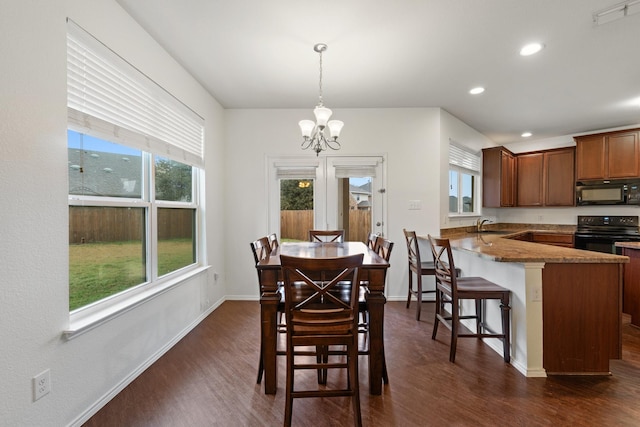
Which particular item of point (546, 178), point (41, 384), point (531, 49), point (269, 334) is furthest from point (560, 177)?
point (41, 384)

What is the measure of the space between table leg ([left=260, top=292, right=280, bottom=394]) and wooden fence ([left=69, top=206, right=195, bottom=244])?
1.22m

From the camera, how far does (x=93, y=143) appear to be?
186cm

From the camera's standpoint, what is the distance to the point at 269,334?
6.03 ft

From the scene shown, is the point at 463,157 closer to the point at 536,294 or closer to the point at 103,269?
the point at 536,294

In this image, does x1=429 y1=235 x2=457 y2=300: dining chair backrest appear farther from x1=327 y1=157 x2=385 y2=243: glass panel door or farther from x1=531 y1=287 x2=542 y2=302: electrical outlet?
x1=327 y1=157 x2=385 y2=243: glass panel door

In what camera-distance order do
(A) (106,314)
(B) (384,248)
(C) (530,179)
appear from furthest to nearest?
1. (C) (530,179)
2. (B) (384,248)
3. (A) (106,314)

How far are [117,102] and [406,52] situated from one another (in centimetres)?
238

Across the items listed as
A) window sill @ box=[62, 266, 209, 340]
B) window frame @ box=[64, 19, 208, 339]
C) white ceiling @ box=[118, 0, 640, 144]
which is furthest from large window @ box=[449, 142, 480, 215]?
window sill @ box=[62, 266, 209, 340]

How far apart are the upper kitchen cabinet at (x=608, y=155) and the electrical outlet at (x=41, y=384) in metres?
6.62

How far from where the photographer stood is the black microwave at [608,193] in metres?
4.17

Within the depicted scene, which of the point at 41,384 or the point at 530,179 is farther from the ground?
the point at 530,179

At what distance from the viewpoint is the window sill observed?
158cm

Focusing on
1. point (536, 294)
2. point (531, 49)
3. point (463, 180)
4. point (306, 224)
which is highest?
point (531, 49)

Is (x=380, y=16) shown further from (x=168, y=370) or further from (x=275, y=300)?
(x=168, y=370)
